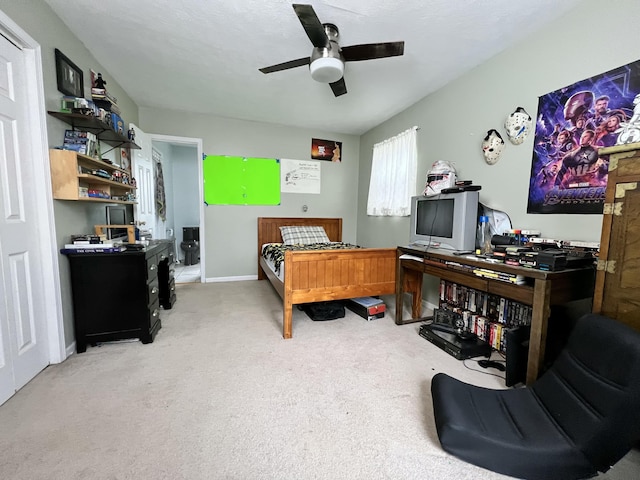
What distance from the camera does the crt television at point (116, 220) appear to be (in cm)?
245

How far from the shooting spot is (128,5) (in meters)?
1.80

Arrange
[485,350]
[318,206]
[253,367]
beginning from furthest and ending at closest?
[318,206]
[485,350]
[253,367]

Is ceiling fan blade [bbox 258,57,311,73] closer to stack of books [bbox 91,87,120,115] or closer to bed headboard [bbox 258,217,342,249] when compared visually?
stack of books [bbox 91,87,120,115]

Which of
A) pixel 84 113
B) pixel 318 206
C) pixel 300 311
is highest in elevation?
pixel 84 113

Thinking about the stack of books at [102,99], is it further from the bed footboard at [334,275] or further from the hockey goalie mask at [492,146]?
the hockey goalie mask at [492,146]

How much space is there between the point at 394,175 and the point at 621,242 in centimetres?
260

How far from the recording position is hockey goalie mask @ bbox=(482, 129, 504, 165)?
2244 millimetres

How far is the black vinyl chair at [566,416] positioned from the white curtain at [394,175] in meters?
2.35

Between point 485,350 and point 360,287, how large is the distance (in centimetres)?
115

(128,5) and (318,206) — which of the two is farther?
(318,206)

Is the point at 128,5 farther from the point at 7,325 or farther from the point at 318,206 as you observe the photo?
the point at 318,206

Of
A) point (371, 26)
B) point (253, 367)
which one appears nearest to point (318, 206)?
point (371, 26)

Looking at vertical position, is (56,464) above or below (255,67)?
below

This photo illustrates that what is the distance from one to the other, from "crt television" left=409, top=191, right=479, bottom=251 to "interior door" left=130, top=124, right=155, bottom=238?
315 cm
